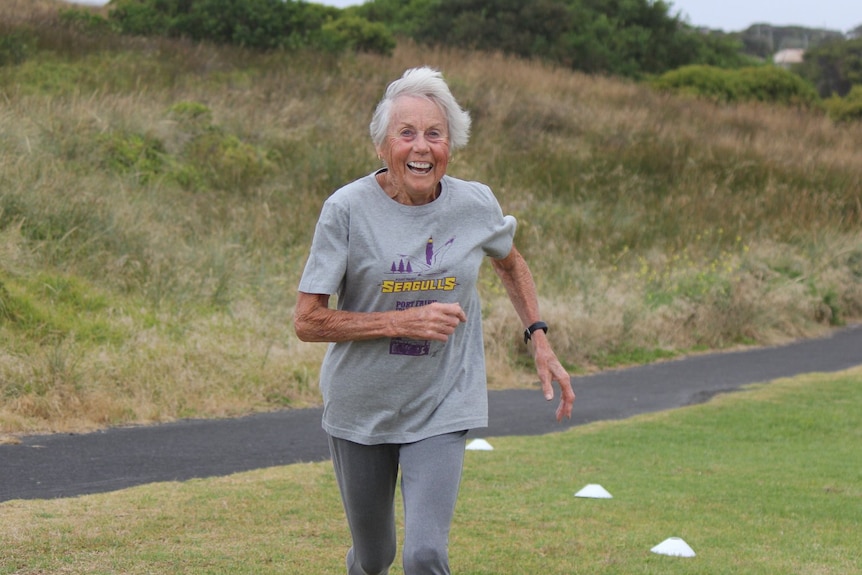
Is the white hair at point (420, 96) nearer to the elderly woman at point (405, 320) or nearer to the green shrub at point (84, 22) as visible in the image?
the elderly woman at point (405, 320)

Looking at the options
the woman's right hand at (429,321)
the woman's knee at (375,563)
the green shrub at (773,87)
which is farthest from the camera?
the green shrub at (773,87)

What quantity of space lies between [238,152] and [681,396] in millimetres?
8796

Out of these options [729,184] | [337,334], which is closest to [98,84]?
[729,184]

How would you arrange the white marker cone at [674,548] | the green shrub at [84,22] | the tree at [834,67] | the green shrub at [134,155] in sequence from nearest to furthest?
the white marker cone at [674,548] < the green shrub at [134,155] < the green shrub at [84,22] < the tree at [834,67]

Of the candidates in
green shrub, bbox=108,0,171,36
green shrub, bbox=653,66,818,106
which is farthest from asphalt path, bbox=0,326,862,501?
green shrub, bbox=653,66,818,106

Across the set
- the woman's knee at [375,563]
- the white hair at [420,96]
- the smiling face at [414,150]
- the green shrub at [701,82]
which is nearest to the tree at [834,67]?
the green shrub at [701,82]

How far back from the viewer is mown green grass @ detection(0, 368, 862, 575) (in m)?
5.95

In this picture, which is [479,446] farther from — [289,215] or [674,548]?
[289,215]

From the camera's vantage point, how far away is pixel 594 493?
7.53 meters

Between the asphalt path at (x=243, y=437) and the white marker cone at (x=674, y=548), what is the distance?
10.7 feet

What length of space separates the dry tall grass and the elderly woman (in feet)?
18.9

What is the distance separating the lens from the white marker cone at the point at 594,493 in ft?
24.7

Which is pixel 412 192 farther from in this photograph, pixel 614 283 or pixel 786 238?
pixel 786 238

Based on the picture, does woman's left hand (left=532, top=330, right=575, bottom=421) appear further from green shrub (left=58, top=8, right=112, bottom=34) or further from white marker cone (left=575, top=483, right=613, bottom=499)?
green shrub (left=58, top=8, right=112, bottom=34)
